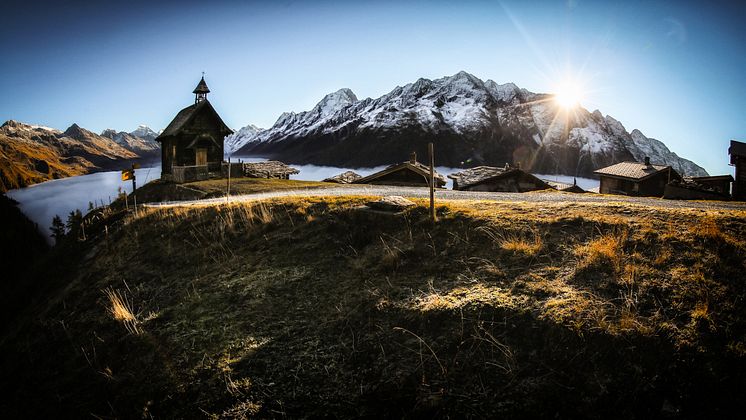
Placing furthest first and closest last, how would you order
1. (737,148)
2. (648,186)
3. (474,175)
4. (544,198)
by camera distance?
(648,186) → (474,175) → (737,148) → (544,198)

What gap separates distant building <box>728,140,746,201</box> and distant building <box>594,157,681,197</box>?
6372mm

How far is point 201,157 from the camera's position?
34.3 meters

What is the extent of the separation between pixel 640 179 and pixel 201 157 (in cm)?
4357

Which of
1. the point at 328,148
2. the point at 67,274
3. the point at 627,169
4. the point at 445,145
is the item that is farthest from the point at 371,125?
the point at 67,274

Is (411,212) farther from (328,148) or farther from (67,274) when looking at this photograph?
(328,148)

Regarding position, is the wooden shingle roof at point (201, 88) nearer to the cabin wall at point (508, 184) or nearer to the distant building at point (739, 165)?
the cabin wall at point (508, 184)

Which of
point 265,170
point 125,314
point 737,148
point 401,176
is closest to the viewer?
point 125,314

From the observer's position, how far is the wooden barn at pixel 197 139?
1316 inches

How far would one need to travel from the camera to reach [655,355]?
383 centimetres

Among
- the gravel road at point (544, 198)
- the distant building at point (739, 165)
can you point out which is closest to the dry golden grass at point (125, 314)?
the gravel road at point (544, 198)

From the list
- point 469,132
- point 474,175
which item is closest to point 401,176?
point 474,175

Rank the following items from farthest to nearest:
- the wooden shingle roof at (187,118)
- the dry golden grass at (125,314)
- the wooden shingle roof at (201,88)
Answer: the wooden shingle roof at (201,88) < the wooden shingle roof at (187,118) < the dry golden grass at (125,314)

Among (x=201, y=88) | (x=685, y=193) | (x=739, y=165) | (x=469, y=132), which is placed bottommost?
(x=685, y=193)

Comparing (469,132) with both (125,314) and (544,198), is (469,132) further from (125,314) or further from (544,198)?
(125,314)
